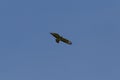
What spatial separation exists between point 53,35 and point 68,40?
3971 mm

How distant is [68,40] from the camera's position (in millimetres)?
59281

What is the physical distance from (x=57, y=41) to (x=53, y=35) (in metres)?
2.14

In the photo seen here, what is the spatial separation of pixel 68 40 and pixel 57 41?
2675mm

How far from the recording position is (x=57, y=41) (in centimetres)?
5938

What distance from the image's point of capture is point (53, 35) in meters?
58.1
